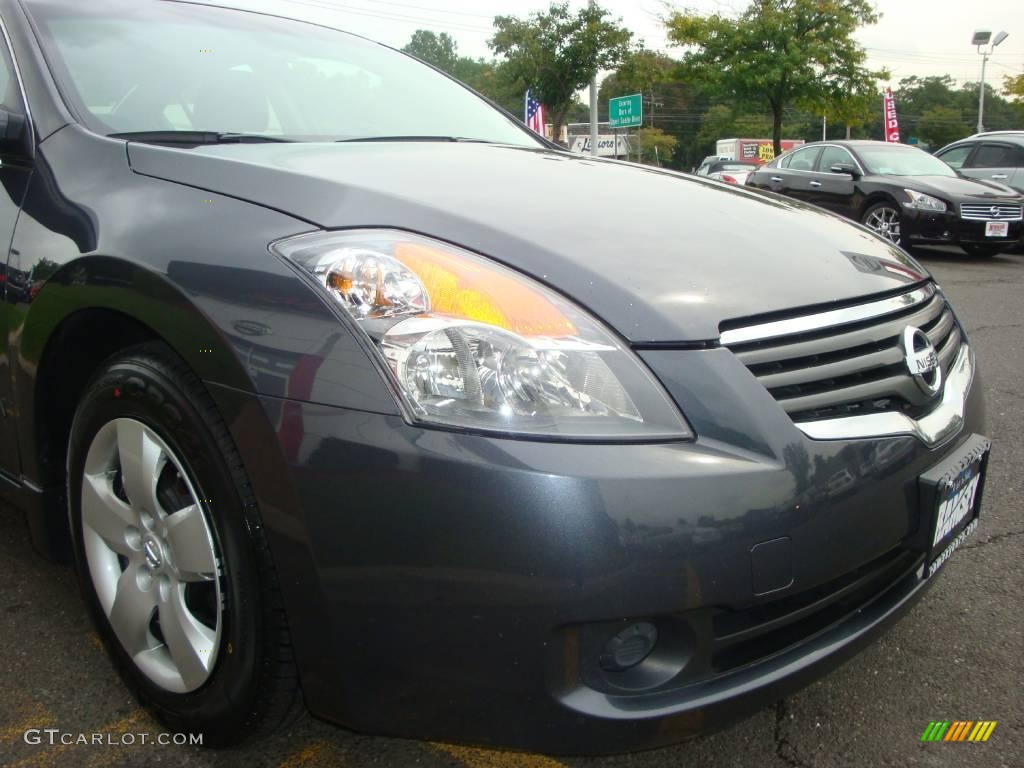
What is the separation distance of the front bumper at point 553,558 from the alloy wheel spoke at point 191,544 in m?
0.18

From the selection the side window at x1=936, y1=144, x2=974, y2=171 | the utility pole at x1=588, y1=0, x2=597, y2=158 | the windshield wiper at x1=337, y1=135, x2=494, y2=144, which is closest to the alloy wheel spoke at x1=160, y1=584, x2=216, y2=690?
the windshield wiper at x1=337, y1=135, x2=494, y2=144

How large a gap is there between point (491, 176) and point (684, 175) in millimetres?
746

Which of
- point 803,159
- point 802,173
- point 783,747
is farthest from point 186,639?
point 803,159

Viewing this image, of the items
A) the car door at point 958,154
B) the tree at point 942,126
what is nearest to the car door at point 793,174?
the car door at point 958,154

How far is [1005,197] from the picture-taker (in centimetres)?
938

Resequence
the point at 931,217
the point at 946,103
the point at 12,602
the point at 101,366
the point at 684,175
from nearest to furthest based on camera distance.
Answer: the point at 101,366
the point at 12,602
the point at 684,175
the point at 931,217
the point at 946,103

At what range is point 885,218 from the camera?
9734 mm

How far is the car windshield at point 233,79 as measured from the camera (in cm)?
213

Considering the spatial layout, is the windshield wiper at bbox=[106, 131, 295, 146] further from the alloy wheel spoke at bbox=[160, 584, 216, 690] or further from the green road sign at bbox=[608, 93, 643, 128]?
the green road sign at bbox=[608, 93, 643, 128]

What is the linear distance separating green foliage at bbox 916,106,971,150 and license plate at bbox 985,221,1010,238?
7026 cm

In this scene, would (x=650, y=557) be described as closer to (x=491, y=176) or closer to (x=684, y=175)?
(x=491, y=176)

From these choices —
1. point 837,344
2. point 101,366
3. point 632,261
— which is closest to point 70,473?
point 101,366

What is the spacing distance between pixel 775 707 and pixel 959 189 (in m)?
9.06

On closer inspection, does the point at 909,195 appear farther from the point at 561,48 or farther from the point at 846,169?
the point at 561,48
